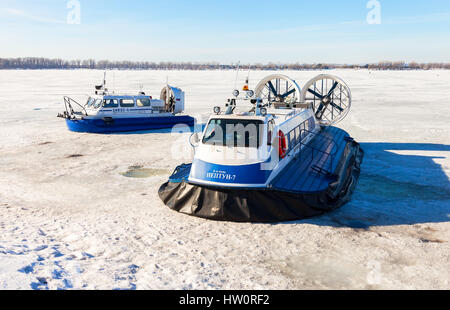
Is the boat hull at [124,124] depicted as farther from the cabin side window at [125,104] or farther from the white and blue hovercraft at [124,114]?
the cabin side window at [125,104]

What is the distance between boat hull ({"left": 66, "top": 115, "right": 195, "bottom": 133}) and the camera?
1268 centimetres

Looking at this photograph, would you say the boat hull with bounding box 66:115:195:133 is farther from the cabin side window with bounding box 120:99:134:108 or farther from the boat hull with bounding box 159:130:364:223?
the boat hull with bounding box 159:130:364:223

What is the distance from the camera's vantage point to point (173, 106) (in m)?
14.7

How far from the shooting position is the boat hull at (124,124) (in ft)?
41.6

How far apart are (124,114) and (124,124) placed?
0.56 metres

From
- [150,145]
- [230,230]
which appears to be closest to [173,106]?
[150,145]

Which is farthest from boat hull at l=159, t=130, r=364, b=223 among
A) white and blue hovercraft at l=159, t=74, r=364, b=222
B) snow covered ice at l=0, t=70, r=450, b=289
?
snow covered ice at l=0, t=70, r=450, b=289

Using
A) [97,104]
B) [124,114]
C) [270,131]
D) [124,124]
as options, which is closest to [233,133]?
[270,131]

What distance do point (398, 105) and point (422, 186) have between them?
13851mm

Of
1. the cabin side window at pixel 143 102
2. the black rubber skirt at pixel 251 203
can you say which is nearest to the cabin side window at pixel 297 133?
the black rubber skirt at pixel 251 203

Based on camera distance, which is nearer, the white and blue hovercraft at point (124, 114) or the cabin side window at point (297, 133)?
the cabin side window at point (297, 133)

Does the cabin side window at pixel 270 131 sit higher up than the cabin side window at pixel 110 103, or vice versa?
the cabin side window at pixel 110 103

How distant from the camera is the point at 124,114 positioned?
13.7 metres
